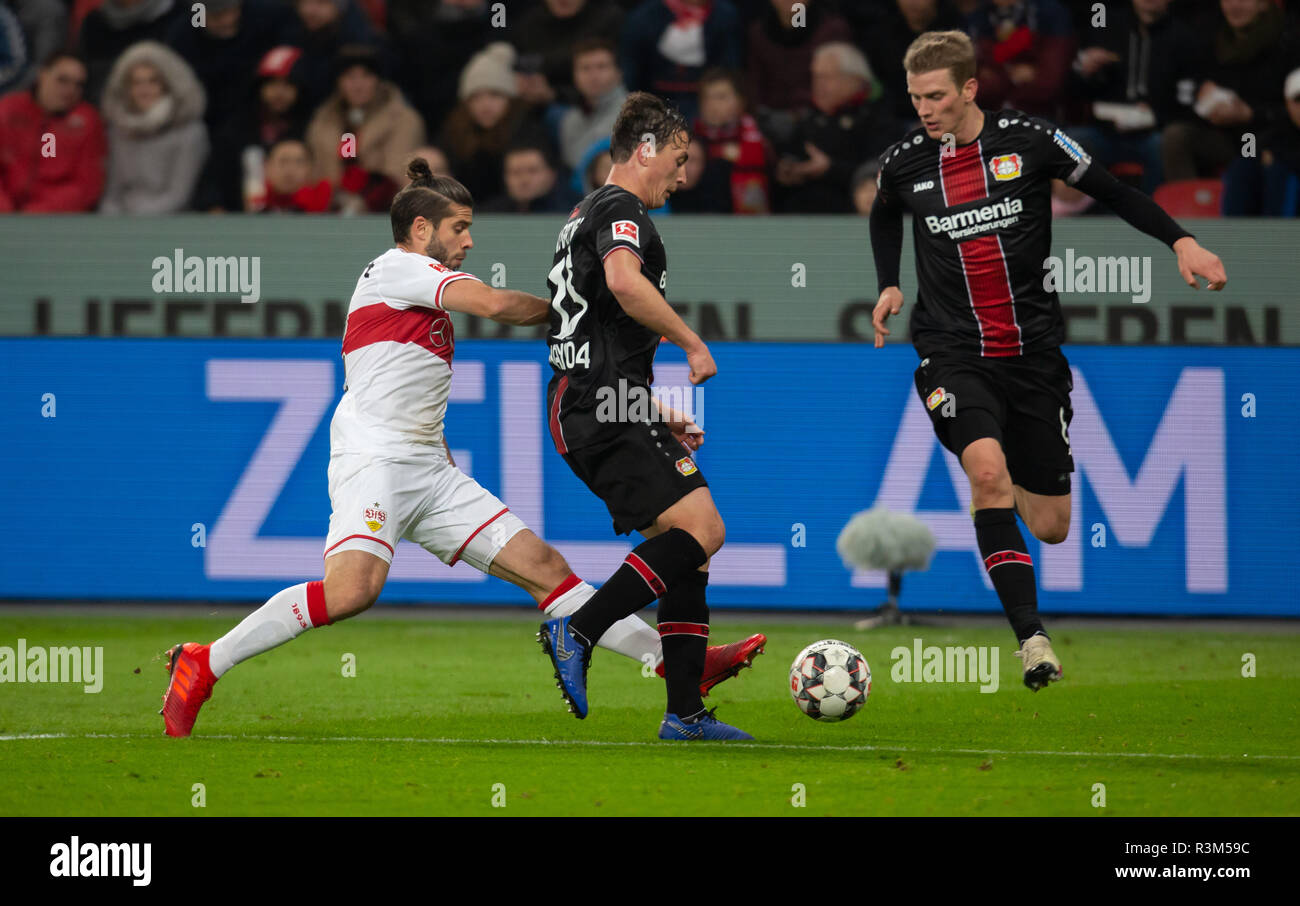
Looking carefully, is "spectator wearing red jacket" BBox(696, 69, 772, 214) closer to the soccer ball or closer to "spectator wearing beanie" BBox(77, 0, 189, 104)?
"spectator wearing beanie" BBox(77, 0, 189, 104)

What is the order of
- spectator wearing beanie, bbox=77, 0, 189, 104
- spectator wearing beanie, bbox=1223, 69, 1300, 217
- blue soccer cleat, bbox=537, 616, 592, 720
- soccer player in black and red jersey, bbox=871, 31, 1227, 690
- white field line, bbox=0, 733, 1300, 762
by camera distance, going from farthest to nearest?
spectator wearing beanie, bbox=77, 0, 189, 104 → spectator wearing beanie, bbox=1223, 69, 1300, 217 → soccer player in black and red jersey, bbox=871, 31, 1227, 690 → white field line, bbox=0, 733, 1300, 762 → blue soccer cleat, bbox=537, 616, 592, 720

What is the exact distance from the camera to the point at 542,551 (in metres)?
5.88

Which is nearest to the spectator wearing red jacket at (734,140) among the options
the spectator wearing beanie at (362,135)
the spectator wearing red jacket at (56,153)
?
the spectator wearing beanie at (362,135)

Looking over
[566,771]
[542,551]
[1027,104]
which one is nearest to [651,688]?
[542,551]

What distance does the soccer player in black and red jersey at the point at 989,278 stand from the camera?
5906 millimetres

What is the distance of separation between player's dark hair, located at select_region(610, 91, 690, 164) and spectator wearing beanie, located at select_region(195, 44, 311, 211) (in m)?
6.65

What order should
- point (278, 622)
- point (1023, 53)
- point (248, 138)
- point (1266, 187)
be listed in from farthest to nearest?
1. point (248, 138)
2. point (1023, 53)
3. point (1266, 187)
4. point (278, 622)

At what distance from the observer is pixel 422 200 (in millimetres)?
5953

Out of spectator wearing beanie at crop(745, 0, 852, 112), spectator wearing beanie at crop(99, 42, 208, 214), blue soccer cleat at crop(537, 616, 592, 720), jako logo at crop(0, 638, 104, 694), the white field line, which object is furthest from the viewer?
spectator wearing beanie at crop(99, 42, 208, 214)

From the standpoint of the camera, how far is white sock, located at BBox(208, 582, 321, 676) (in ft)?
18.6

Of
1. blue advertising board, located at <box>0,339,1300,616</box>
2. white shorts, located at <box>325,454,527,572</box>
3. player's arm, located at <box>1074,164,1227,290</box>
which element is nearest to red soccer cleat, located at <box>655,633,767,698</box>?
white shorts, located at <box>325,454,527,572</box>

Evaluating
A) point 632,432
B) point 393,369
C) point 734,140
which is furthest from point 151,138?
point 632,432

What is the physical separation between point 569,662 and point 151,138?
24.6 ft

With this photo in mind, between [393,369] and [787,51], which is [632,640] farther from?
[787,51]
